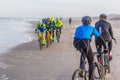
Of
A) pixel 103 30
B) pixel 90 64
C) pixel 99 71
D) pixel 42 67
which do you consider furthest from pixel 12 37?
pixel 90 64

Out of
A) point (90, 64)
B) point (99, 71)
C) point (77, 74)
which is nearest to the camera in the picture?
point (77, 74)

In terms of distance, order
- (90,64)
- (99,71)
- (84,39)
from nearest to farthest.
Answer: (84,39) < (90,64) < (99,71)

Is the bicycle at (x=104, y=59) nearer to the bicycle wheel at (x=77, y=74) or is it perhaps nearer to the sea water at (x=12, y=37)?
the bicycle wheel at (x=77, y=74)

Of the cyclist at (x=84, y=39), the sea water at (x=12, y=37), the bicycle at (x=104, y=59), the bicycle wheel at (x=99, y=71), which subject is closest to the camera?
the cyclist at (x=84, y=39)

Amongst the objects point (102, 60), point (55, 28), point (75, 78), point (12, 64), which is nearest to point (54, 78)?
point (102, 60)

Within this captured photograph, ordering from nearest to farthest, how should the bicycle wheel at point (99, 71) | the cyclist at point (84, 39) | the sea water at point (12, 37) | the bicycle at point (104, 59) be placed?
the cyclist at point (84, 39)
the bicycle wheel at point (99, 71)
the bicycle at point (104, 59)
the sea water at point (12, 37)

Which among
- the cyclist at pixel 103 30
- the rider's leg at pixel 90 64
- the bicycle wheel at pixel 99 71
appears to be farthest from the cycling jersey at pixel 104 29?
the rider's leg at pixel 90 64

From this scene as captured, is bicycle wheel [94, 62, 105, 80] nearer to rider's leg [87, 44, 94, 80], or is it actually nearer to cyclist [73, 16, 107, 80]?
rider's leg [87, 44, 94, 80]

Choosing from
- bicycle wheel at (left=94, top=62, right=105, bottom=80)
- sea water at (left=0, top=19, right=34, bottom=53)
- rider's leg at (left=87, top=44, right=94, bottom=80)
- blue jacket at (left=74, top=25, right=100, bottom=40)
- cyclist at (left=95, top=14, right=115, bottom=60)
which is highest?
blue jacket at (left=74, top=25, right=100, bottom=40)

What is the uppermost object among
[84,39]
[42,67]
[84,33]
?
[84,33]

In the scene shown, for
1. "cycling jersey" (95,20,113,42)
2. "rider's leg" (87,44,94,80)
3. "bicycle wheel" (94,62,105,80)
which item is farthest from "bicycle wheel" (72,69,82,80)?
"cycling jersey" (95,20,113,42)

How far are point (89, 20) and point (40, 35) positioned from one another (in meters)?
12.7

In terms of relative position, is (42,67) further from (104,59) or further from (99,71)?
(99,71)

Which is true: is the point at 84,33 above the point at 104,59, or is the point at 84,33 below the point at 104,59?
above
